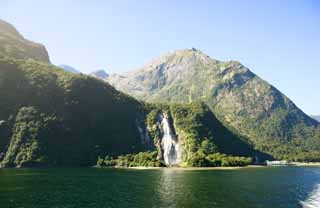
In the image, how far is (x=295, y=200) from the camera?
365 feet

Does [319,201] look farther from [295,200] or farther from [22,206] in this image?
[22,206]

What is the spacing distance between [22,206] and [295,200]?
7572 centimetres

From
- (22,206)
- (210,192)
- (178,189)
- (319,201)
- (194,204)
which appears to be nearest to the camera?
(22,206)

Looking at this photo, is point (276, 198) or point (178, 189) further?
point (178, 189)

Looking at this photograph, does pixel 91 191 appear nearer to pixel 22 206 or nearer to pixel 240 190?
pixel 22 206

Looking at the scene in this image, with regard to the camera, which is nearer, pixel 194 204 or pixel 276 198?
pixel 194 204

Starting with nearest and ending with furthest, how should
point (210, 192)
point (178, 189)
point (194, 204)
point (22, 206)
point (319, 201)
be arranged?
point (22, 206)
point (194, 204)
point (319, 201)
point (210, 192)
point (178, 189)

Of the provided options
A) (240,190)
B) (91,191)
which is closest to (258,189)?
(240,190)

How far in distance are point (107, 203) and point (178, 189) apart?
119 ft

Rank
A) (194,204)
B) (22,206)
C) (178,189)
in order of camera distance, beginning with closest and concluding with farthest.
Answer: (22,206), (194,204), (178,189)

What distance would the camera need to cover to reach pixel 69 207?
9638cm

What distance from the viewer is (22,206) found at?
309 ft

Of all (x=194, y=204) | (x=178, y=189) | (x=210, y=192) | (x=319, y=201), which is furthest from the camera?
(x=178, y=189)

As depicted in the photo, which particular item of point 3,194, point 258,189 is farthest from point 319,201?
point 3,194
